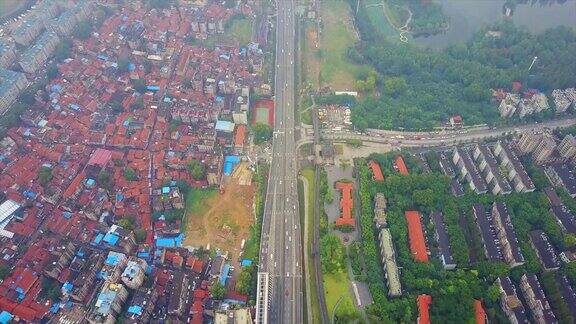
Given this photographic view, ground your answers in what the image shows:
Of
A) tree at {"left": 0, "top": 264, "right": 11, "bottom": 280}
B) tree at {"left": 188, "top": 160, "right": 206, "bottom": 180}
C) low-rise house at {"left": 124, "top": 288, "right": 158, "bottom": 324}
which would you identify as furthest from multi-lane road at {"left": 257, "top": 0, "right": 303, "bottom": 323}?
tree at {"left": 0, "top": 264, "right": 11, "bottom": 280}

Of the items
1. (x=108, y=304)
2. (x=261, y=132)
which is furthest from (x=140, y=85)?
(x=108, y=304)

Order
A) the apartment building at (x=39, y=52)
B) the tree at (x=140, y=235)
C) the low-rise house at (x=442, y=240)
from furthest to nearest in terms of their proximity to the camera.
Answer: the apartment building at (x=39, y=52) < the tree at (x=140, y=235) < the low-rise house at (x=442, y=240)

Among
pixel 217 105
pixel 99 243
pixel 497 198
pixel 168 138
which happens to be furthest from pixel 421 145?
pixel 99 243

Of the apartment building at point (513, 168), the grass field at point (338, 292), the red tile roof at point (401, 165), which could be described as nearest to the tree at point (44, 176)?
the grass field at point (338, 292)

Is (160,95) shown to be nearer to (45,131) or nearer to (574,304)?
(45,131)

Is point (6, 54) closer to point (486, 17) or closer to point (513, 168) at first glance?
point (513, 168)

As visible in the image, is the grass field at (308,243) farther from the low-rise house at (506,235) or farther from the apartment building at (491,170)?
the apartment building at (491,170)
